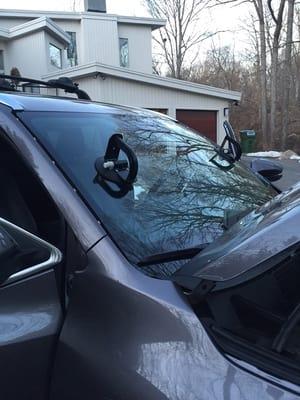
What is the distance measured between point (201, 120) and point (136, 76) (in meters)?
3.03

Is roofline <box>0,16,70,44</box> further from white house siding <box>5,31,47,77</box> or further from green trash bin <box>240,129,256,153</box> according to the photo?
green trash bin <box>240,129,256,153</box>

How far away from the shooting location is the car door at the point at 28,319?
1.56 meters

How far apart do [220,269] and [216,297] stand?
9 centimetres

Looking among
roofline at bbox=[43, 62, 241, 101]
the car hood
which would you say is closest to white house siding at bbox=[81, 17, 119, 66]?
roofline at bbox=[43, 62, 241, 101]

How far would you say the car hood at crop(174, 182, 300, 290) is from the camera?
1.36m

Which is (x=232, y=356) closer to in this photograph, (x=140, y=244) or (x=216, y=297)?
(x=216, y=297)

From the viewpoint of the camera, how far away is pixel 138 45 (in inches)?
970

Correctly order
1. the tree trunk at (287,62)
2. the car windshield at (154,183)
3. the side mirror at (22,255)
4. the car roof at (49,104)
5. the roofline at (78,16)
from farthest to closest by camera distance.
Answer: the tree trunk at (287,62) → the roofline at (78,16) → the car roof at (49,104) → the car windshield at (154,183) → the side mirror at (22,255)

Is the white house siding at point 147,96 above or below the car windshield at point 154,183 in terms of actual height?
above

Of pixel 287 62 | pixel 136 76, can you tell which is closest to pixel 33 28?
pixel 136 76

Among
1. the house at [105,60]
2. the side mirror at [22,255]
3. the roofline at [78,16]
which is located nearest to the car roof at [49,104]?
the side mirror at [22,255]

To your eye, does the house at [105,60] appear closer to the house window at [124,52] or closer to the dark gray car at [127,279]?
the house window at [124,52]

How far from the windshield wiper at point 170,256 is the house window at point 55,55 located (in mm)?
19437

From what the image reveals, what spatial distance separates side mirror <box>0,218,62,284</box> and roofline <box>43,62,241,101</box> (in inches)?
595
